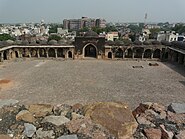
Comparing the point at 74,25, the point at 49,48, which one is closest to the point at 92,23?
the point at 74,25

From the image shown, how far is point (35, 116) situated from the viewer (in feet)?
13.4

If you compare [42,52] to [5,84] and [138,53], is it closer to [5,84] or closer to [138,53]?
[138,53]

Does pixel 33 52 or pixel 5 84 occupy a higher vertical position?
pixel 33 52

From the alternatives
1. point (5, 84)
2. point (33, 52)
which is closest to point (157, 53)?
point (33, 52)

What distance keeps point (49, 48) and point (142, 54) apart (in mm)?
13421

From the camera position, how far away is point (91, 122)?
12.6 feet

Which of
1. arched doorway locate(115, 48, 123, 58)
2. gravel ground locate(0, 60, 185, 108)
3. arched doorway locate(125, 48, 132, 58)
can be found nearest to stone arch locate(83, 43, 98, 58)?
arched doorway locate(115, 48, 123, 58)

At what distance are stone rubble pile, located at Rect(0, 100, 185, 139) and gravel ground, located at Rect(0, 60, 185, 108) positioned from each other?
330 inches

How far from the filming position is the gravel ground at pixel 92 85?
13.8 metres

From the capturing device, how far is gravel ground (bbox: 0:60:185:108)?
543 inches

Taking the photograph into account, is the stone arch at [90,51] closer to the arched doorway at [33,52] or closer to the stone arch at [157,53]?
the arched doorway at [33,52]

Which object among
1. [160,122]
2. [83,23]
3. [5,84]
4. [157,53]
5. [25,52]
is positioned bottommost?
[5,84]

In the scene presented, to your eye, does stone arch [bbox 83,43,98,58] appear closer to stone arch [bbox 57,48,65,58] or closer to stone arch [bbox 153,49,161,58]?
stone arch [bbox 57,48,65,58]

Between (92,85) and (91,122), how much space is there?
12.9 m
